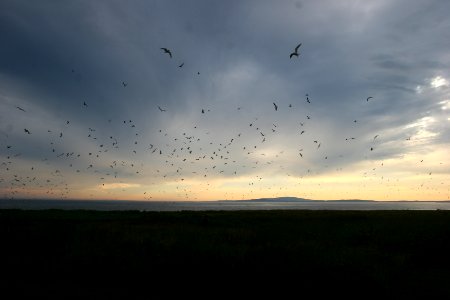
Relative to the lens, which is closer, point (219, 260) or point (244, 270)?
point (244, 270)

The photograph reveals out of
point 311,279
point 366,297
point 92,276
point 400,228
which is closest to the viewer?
point 366,297

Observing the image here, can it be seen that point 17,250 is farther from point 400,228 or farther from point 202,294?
point 400,228

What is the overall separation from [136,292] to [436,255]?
16.6 meters

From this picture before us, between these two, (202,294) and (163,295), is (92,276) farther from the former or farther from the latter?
(202,294)

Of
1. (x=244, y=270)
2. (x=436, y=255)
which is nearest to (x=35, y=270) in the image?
(x=244, y=270)

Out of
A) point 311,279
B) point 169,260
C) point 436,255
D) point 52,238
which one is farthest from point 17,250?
point 436,255

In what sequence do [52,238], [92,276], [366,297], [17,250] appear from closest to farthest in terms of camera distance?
1. [366,297]
2. [92,276]
3. [17,250]
4. [52,238]

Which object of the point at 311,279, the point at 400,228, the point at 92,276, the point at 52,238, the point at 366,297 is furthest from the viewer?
the point at 400,228

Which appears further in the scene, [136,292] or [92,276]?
[92,276]

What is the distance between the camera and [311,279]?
13.1 metres

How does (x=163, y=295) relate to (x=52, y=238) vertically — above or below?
below

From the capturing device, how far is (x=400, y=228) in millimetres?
30281

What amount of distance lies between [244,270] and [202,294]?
6.68 ft

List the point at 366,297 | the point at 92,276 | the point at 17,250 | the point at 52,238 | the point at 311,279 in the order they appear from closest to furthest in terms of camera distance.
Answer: the point at 366,297
the point at 311,279
the point at 92,276
the point at 17,250
the point at 52,238
